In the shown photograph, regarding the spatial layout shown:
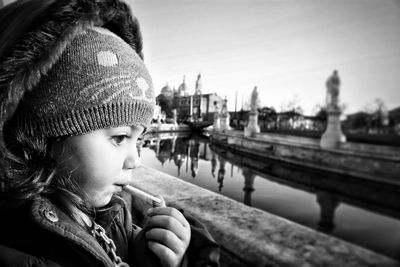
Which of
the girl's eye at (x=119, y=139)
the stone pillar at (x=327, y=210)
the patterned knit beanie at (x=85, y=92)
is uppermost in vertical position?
the patterned knit beanie at (x=85, y=92)

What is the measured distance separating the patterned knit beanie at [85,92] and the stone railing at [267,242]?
2.69 ft

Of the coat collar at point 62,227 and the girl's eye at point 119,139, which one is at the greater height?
the girl's eye at point 119,139

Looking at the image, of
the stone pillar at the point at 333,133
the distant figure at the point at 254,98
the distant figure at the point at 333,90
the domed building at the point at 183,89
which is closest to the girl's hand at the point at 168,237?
the distant figure at the point at 333,90

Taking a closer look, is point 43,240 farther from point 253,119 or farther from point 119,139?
point 253,119

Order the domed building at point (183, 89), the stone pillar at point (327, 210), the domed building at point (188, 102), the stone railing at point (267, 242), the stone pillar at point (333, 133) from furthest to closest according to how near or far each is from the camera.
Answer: the domed building at point (183, 89) < the domed building at point (188, 102) < the stone pillar at point (333, 133) < the stone pillar at point (327, 210) < the stone railing at point (267, 242)

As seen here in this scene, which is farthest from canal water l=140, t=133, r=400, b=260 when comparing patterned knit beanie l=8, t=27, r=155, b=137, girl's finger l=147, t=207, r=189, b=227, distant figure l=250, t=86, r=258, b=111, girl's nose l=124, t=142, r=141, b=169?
distant figure l=250, t=86, r=258, b=111

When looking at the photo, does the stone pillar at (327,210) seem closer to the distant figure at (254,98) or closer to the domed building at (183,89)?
the distant figure at (254,98)

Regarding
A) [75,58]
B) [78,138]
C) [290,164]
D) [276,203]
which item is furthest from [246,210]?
[290,164]

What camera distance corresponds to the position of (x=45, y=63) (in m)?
0.61

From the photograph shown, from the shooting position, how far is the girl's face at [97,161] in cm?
64

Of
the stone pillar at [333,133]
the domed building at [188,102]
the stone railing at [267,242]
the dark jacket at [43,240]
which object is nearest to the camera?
the dark jacket at [43,240]

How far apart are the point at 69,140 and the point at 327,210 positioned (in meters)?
5.26

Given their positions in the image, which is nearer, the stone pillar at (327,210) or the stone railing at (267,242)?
the stone railing at (267,242)

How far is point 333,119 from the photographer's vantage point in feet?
26.9
